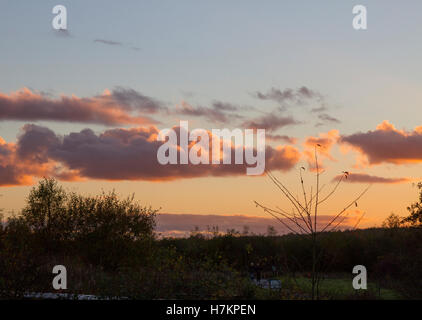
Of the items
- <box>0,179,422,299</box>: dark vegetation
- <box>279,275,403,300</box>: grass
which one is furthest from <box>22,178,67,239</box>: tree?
<box>279,275,403,300</box>: grass

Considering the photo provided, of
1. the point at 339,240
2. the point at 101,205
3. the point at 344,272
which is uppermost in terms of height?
the point at 101,205

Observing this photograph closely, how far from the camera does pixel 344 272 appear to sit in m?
48.7

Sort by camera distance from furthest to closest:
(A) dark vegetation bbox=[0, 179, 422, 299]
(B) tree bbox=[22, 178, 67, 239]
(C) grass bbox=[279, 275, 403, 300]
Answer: (B) tree bbox=[22, 178, 67, 239]
(C) grass bbox=[279, 275, 403, 300]
(A) dark vegetation bbox=[0, 179, 422, 299]

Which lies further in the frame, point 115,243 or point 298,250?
point 298,250

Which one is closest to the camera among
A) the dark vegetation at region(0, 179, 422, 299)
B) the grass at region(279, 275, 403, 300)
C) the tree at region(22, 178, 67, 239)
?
the dark vegetation at region(0, 179, 422, 299)

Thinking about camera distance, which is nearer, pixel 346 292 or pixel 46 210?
pixel 346 292

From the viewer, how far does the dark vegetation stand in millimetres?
18438

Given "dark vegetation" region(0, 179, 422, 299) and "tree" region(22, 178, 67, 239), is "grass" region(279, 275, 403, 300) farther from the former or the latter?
"tree" region(22, 178, 67, 239)

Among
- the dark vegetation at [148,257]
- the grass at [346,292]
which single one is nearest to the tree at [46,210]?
the dark vegetation at [148,257]

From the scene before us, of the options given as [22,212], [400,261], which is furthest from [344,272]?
[22,212]

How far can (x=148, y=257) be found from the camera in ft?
107
